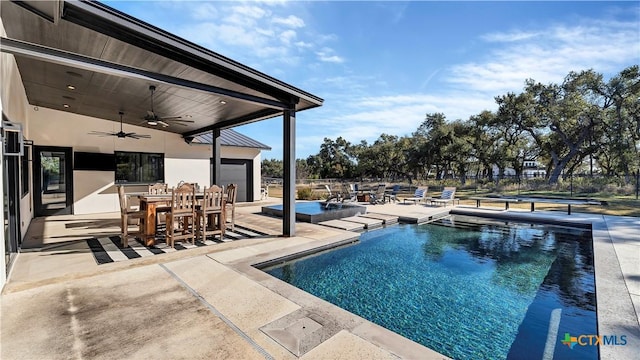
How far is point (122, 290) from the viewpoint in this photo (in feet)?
10.8

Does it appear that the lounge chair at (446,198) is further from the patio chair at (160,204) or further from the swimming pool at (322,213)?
the patio chair at (160,204)

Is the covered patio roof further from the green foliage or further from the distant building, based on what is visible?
the distant building

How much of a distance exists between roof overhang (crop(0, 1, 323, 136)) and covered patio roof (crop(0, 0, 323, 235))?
1 centimetres

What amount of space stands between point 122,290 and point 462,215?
10.5m

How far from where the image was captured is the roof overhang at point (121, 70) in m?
3.46

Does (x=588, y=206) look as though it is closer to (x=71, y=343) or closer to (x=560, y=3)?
(x=560, y=3)

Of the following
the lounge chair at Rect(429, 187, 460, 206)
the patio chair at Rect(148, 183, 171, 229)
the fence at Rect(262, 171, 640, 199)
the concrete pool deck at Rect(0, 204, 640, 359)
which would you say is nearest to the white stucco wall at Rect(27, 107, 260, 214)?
the patio chair at Rect(148, 183, 171, 229)

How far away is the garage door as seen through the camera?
12531 millimetres

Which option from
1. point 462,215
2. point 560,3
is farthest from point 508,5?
point 462,215

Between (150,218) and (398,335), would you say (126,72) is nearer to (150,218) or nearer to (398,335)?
(150,218)

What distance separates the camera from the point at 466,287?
407cm

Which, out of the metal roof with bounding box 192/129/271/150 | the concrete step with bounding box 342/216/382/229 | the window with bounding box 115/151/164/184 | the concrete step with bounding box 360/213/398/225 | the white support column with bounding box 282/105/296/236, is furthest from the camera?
the metal roof with bounding box 192/129/271/150

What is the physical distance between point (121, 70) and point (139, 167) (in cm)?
732

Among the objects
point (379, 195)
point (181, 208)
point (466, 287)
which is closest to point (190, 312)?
point (181, 208)
